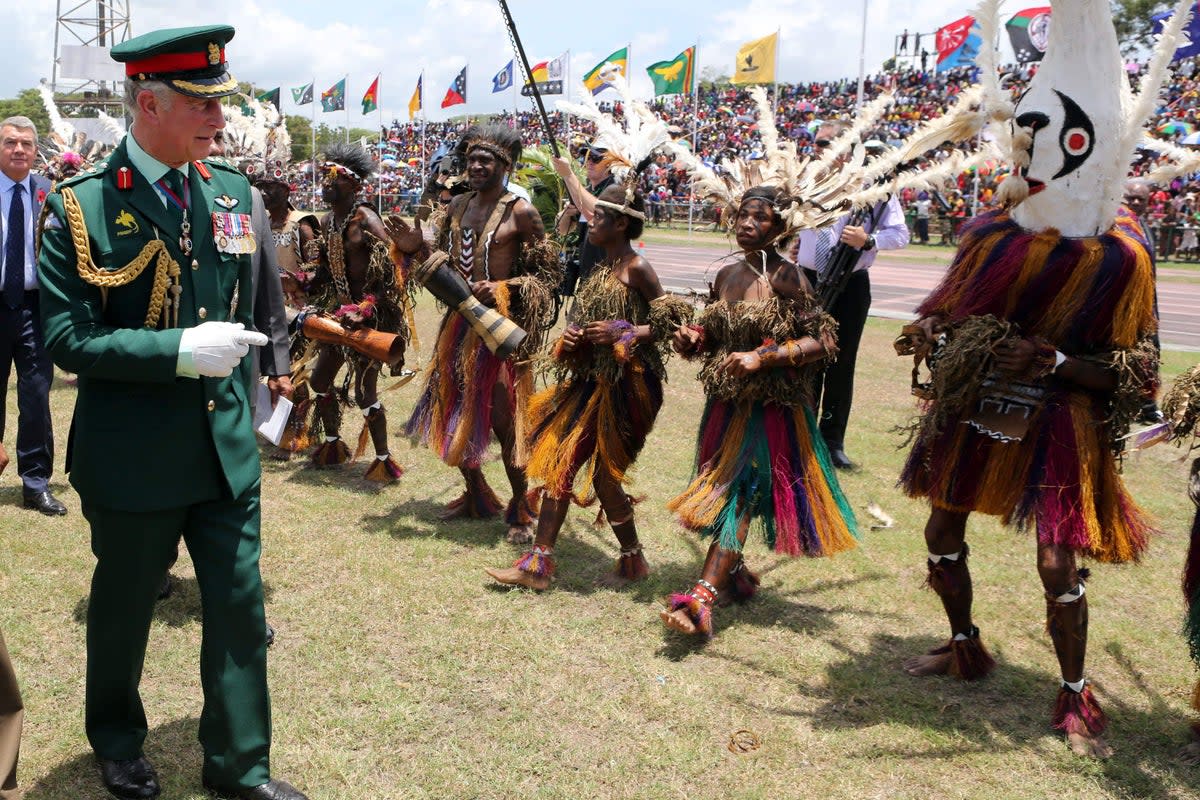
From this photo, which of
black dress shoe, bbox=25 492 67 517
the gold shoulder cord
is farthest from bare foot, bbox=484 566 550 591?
black dress shoe, bbox=25 492 67 517

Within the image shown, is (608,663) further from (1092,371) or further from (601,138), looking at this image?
(601,138)

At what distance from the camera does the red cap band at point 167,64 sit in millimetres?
2831

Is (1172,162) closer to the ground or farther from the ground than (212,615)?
farther from the ground

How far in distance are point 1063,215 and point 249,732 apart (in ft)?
10.7

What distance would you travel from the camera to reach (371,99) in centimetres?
3688

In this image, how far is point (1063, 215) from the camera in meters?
3.67

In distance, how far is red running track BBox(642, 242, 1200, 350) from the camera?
14.4 meters

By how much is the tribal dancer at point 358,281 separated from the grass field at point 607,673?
1.04 metres

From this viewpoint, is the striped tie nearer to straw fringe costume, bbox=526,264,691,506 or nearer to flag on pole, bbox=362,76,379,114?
straw fringe costume, bbox=526,264,691,506

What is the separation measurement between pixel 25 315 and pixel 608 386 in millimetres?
3483

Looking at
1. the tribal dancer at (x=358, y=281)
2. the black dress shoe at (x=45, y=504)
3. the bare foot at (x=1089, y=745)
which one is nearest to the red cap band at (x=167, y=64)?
the tribal dancer at (x=358, y=281)

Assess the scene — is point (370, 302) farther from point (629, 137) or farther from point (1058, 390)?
point (1058, 390)

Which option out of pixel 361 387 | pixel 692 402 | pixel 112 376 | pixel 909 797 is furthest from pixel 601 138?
pixel 692 402

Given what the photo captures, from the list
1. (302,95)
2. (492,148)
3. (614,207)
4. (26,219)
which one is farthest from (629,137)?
(302,95)
